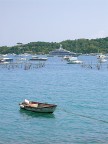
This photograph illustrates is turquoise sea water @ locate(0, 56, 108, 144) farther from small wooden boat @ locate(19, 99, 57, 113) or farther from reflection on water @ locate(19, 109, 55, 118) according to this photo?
small wooden boat @ locate(19, 99, 57, 113)

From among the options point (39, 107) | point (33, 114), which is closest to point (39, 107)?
point (39, 107)

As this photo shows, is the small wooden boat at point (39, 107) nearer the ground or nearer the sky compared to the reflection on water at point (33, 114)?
nearer the sky

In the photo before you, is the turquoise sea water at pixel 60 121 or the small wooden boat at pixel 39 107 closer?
the turquoise sea water at pixel 60 121

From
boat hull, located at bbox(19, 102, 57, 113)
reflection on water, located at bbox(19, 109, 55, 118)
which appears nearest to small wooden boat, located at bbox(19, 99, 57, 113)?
boat hull, located at bbox(19, 102, 57, 113)

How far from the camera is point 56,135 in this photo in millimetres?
36375

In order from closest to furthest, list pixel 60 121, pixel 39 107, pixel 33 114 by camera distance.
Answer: pixel 60 121
pixel 33 114
pixel 39 107

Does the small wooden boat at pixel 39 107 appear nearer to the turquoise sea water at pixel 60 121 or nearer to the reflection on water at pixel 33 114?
the reflection on water at pixel 33 114

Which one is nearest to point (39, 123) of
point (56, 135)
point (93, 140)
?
point (56, 135)

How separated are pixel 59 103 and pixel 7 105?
24.3 ft

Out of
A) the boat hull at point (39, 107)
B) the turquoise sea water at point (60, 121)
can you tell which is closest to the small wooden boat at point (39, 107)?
the boat hull at point (39, 107)

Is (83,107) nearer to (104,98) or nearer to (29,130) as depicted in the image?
(104,98)

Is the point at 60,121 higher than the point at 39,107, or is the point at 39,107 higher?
the point at 39,107

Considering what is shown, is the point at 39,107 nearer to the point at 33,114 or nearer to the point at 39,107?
the point at 39,107

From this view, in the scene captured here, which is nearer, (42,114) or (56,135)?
(56,135)
